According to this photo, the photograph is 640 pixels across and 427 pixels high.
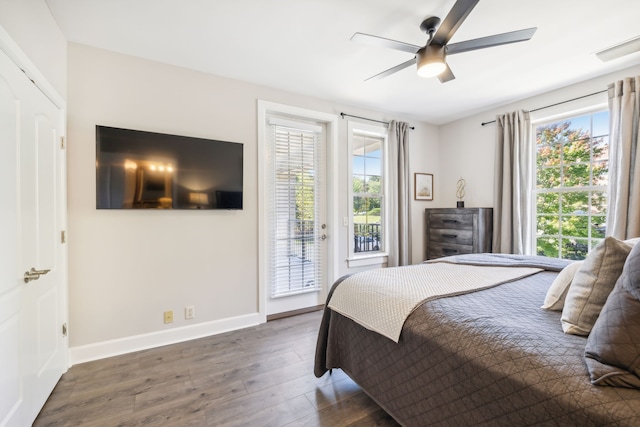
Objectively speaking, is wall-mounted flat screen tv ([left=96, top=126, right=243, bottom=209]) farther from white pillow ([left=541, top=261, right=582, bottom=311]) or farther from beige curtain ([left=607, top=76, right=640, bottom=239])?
beige curtain ([left=607, top=76, right=640, bottom=239])

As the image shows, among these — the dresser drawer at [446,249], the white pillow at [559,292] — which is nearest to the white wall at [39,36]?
the white pillow at [559,292]

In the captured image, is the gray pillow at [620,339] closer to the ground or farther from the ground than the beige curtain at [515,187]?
closer to the ground

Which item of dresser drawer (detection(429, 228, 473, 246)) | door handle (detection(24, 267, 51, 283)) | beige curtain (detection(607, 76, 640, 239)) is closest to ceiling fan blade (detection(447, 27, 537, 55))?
beige curtain (detection(607, 76, 640, 239))

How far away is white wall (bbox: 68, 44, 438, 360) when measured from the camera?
2.29m

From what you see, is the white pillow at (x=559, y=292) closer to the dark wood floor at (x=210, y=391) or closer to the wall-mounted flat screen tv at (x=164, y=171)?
the dark wood floor at (x=210, y=391)

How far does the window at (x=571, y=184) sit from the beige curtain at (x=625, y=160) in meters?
0.30

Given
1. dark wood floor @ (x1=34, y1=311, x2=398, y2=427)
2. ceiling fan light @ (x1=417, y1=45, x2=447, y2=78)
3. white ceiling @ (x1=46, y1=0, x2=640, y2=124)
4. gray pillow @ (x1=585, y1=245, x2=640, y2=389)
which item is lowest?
dark wood floor @ (x1=34, y1=311, x2=398, y2=427)

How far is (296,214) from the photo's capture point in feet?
11.1

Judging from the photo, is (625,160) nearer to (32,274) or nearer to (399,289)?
(399,289)

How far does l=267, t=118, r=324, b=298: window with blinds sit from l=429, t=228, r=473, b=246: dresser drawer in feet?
5.79

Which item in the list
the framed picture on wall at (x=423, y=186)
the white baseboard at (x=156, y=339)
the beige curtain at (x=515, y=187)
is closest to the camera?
the white baseboard at (x=156, y=339)

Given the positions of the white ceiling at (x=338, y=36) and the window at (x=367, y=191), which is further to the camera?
the window at (x=367, y=191)

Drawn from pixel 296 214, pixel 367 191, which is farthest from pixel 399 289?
pixel 367 191

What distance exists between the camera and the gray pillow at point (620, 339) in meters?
0.81
